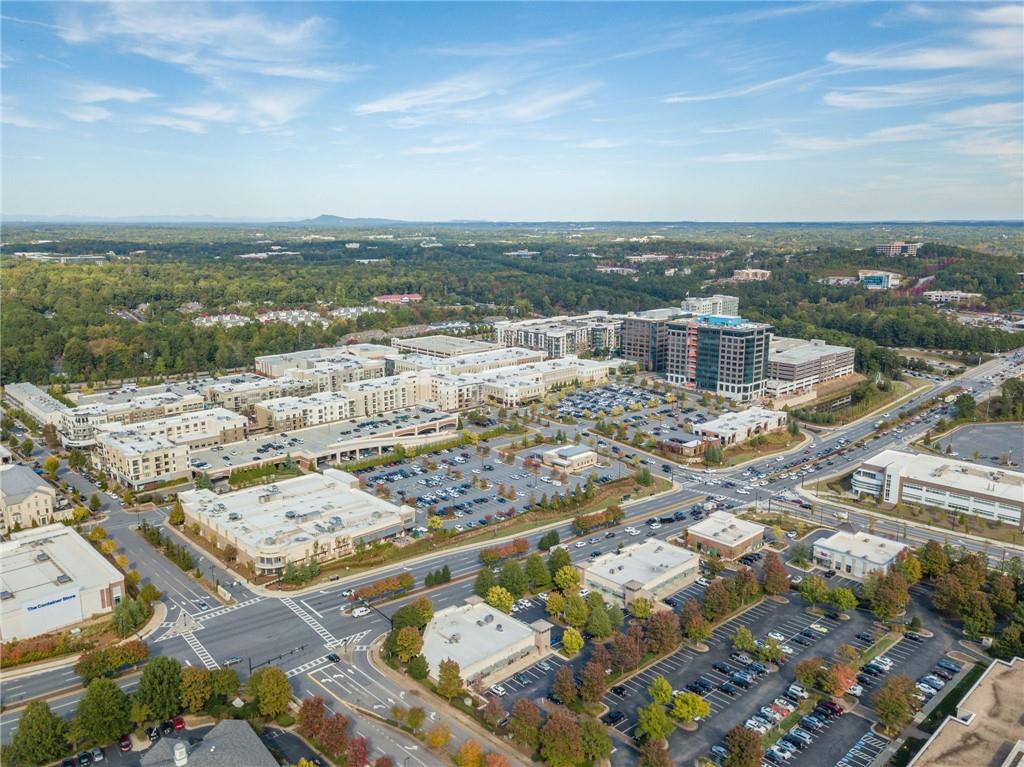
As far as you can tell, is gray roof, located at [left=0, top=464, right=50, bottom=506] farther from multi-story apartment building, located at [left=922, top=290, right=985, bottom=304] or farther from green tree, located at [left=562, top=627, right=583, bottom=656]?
multi-story apartment building, located at [left=922, top=290, right=985, bottom=304]

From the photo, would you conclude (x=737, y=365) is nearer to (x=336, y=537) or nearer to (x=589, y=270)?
(x=336, y=537)

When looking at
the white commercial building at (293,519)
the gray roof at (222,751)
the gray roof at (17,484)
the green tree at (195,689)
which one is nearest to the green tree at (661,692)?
the gray roof at (222,751)

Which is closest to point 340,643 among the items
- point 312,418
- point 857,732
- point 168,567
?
point 168,567

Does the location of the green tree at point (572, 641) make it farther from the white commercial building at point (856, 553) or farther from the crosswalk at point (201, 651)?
the white commercial building at point (856, 553)

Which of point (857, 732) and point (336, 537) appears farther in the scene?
Answer: point (336, 537)

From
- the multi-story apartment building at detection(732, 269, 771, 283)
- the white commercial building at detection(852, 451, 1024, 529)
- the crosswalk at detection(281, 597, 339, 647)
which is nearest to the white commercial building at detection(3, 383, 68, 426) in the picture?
the crosswalk at detection(281, 597, 339, 647)

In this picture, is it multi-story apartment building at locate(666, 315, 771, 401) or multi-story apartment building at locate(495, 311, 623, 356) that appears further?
multi-story apartment building at locate(495, 311, 623, 356)

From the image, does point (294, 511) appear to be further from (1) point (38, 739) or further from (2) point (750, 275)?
(2) point (750, 275)
